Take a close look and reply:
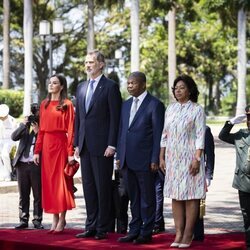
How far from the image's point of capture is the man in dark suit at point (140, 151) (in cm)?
926

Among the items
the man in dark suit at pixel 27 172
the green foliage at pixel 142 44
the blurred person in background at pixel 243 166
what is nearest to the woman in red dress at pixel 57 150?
the man in dark suit at pixel 27 172

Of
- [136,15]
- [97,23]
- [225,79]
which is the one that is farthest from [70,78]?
[136,15]

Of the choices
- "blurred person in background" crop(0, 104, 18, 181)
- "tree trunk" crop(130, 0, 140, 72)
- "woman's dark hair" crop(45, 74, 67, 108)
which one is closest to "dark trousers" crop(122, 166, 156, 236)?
"woman's dark hair" crop(45, 74, 67, 108)

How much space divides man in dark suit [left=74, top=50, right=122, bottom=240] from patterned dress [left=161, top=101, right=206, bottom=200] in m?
0.80

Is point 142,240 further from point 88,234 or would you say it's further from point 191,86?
point 191,86

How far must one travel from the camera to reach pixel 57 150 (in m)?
10.2

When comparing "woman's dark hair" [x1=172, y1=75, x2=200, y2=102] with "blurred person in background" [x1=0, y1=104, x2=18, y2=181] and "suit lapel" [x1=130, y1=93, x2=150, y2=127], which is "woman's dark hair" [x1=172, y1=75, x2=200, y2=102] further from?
"blurred person in background" [x1=0, y1=104, x2=18, y2=181]

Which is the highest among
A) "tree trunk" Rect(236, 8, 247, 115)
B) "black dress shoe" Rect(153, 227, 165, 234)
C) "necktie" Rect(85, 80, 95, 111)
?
"tree trunk" Rect(236, 8, 247, 115)

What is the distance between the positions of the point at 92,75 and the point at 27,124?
6.43 ft

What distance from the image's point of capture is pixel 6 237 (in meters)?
9.87

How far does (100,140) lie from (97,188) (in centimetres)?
55

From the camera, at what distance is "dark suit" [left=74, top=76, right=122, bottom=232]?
9.61 meters

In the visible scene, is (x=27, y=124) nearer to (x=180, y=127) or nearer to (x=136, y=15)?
(x=180, y=127)

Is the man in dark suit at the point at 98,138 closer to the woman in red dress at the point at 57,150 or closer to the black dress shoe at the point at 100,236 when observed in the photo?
the black dress shoe at the point at 100,236
